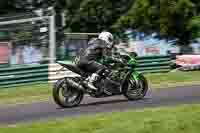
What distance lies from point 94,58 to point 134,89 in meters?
1.27

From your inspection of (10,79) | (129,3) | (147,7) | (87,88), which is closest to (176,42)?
(147,7)

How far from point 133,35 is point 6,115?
2202 centimetres

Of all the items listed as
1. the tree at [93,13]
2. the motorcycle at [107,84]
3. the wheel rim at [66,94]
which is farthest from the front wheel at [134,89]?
the tree at [93,13]

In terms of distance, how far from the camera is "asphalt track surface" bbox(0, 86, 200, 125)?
1071 cm

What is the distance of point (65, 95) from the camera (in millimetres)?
11922

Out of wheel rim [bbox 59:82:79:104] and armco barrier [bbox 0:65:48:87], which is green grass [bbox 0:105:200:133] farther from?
armco barrier [bbox 0:65:48:87]

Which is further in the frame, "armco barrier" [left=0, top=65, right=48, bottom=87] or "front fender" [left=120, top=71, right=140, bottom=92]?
"armco barrier" [left=0, top=65, right=48, bottom=87]

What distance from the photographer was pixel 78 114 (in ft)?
34.9

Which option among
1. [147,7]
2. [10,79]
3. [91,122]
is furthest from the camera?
[147,7]

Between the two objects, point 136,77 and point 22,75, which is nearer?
point 136,77

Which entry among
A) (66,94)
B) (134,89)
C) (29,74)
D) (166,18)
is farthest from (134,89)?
(166,18)

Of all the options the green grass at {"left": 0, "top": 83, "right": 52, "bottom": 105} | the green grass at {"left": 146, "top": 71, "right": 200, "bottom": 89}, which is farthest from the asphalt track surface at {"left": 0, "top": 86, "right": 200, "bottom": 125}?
the green grass at {"left": 146, "top": 71, "right": 200, "bottom": 89}

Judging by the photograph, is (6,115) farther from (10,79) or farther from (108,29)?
(108,29)

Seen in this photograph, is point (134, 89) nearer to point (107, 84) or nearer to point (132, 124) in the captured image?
point (107, 84)
